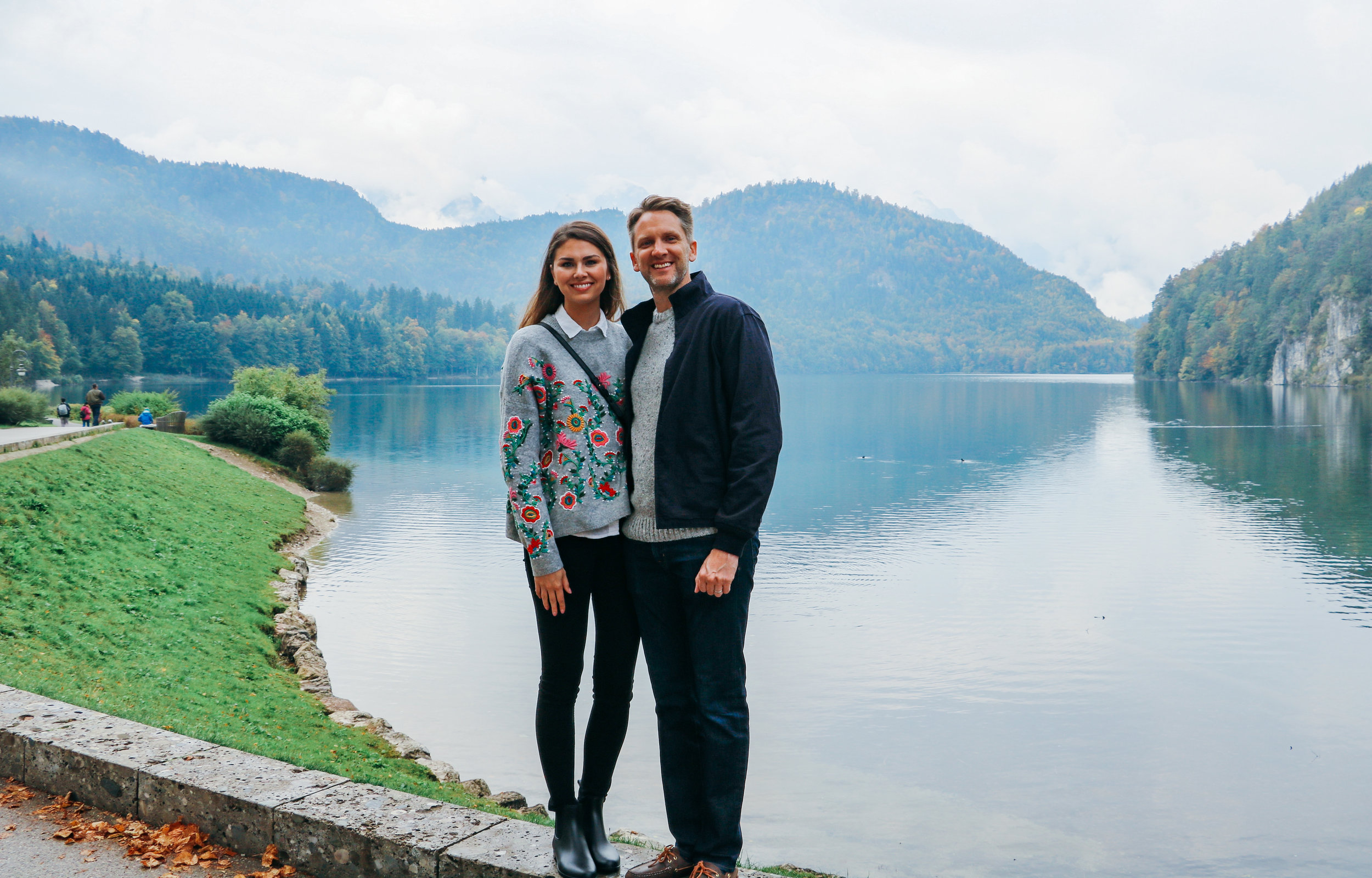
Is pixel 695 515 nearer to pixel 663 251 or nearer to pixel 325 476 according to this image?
pixel 663 251

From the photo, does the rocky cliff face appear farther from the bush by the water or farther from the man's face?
the man's face

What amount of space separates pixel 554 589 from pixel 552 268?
50.3 inches

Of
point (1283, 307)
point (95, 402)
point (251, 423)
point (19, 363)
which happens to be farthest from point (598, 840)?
point (1283, 307)

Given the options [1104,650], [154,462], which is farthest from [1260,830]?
[154,462]

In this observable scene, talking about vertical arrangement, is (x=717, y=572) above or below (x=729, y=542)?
below

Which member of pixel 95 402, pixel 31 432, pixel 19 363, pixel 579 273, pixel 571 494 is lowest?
pixel 31 432

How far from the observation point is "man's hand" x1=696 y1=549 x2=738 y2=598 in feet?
11.3

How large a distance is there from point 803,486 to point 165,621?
31018 mm

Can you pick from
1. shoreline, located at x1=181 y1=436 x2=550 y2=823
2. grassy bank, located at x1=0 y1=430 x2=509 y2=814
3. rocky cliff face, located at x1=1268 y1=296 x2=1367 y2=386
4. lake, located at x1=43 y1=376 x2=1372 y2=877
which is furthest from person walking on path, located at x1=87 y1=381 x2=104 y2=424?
rocky cliff face, located at x1=1268 y1=296 x2=1367 y2=386

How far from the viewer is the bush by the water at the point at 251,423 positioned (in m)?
39.6

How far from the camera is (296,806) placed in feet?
13.1

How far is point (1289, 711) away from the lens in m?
16.3

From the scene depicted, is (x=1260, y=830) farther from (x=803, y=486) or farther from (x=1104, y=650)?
(x=803, y=486)

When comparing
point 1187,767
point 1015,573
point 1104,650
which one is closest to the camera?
point 1187,767
